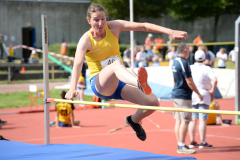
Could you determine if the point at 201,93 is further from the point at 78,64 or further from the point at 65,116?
the point at 65,116

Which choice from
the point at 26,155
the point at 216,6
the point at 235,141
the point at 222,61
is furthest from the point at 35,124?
the point at 216,6

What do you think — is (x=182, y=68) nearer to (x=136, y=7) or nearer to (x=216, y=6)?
(x=136, y=7)

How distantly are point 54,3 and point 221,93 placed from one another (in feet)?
67.1

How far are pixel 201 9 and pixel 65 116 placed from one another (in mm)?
28012

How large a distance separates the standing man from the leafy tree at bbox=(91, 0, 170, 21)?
24.8 m

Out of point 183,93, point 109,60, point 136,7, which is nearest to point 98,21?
point 109,60

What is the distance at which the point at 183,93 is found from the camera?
20.6 ft

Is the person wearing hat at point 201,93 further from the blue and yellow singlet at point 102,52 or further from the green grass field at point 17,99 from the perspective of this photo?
the green grass field at point 17,99

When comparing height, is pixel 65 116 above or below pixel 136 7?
below

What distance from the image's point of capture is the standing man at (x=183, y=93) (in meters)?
6.20

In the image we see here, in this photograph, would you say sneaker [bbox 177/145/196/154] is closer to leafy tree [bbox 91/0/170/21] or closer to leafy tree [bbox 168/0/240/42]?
leafy tree [bbox 91/0/170/21]

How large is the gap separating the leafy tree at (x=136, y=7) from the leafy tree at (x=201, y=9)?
3.97ft

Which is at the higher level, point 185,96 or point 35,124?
point 185,96

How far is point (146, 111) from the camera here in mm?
4734
